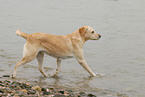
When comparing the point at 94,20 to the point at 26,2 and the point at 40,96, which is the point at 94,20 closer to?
the point at 26,2

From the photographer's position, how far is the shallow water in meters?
8.67

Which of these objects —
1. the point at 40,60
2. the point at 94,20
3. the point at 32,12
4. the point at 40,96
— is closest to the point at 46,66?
the point at 40,60

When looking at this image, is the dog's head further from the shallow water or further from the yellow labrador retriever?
the shallow water

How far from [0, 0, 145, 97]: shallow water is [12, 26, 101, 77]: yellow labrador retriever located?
2.27 ft

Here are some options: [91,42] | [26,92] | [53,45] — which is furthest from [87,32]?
[91,42]

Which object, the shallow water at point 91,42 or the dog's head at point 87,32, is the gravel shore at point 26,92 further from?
the dog's head at point 87,32

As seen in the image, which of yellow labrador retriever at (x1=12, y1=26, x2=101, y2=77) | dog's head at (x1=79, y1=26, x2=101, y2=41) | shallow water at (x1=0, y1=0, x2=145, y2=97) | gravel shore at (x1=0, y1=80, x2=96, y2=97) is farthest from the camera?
dog's head at (x1=79, y1=26, x2=101, y2=41)

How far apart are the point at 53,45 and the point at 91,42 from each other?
6.22m

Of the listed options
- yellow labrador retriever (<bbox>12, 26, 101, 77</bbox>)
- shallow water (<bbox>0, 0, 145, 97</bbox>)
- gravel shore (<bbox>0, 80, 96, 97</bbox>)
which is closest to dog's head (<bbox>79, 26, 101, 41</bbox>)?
yellow labrador retriever (<bbox>12, 26, 101, 77</bbox>)

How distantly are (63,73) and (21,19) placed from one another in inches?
431

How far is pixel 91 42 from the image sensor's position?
14.6m

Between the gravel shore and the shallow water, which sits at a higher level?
the shallow water

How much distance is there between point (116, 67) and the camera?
10.7m

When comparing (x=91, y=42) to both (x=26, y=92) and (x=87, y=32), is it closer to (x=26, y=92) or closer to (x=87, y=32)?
(x=87, y=32)
